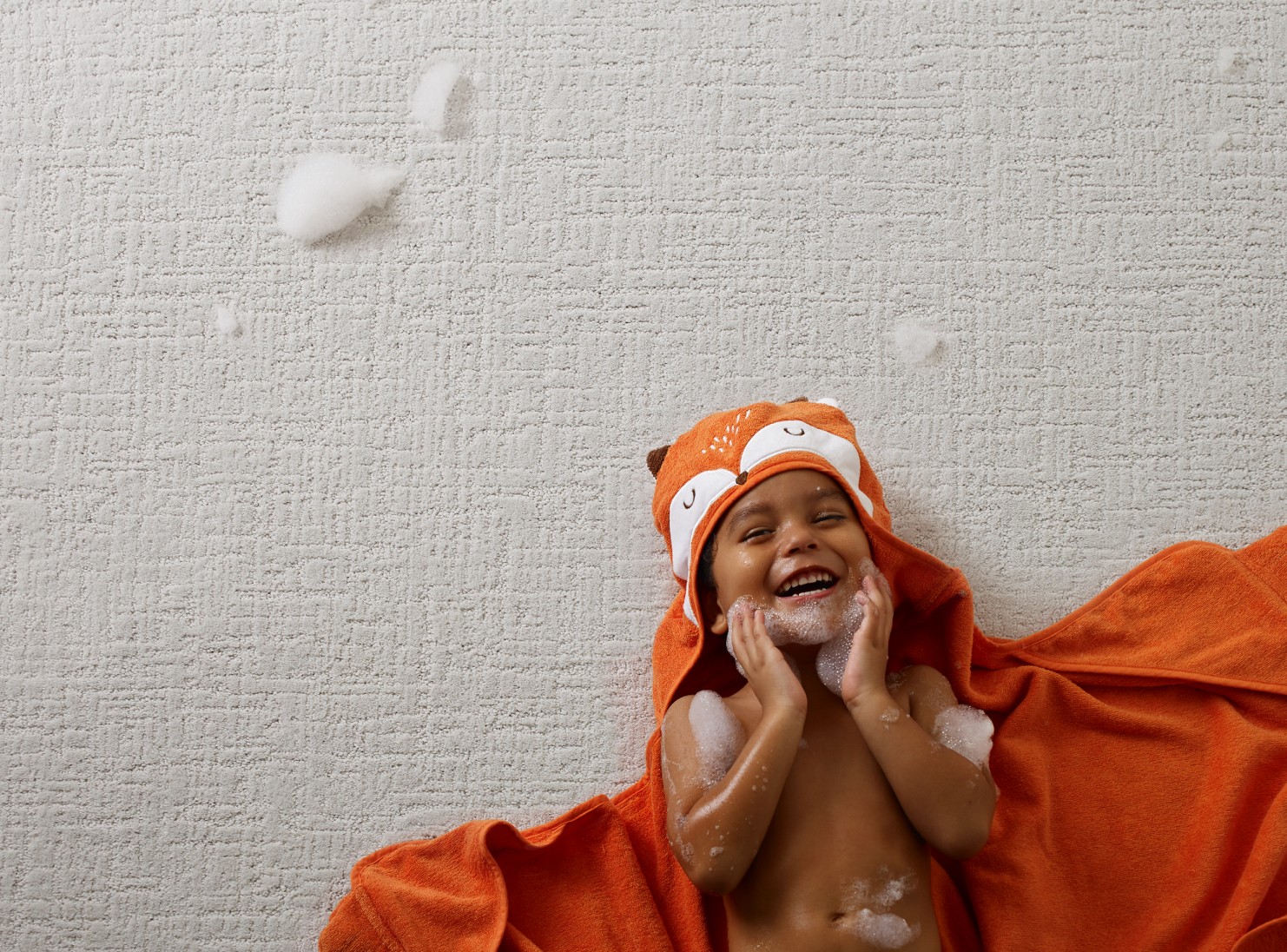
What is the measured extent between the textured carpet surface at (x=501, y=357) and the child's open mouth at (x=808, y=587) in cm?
22

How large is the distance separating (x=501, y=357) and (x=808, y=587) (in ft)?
1.42

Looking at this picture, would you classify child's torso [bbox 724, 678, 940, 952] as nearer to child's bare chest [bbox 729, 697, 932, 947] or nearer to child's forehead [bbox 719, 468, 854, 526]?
child's bare chest [bbox 729, 697, 932, 947]

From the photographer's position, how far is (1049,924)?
0.96m

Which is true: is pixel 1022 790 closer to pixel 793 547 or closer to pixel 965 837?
pixel 965 837

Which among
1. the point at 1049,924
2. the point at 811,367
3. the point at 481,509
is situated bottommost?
the point at 1049,924

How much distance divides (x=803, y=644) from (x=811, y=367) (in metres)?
0.33

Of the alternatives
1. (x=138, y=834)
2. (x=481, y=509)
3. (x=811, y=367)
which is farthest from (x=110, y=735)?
(x=811, y=367)

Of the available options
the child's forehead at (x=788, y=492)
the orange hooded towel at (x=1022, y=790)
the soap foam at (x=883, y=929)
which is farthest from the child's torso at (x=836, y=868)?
the child's forehead at (x=788, y=492)

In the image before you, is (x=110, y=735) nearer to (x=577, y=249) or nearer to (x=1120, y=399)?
(x=577, y=249)

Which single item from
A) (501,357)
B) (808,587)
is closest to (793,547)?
(808,587)

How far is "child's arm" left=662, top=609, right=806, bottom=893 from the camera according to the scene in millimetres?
886

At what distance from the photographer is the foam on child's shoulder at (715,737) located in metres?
0.93

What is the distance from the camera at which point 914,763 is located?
89 cm

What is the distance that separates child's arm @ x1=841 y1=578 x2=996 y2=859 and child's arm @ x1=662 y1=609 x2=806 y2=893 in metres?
0.06
